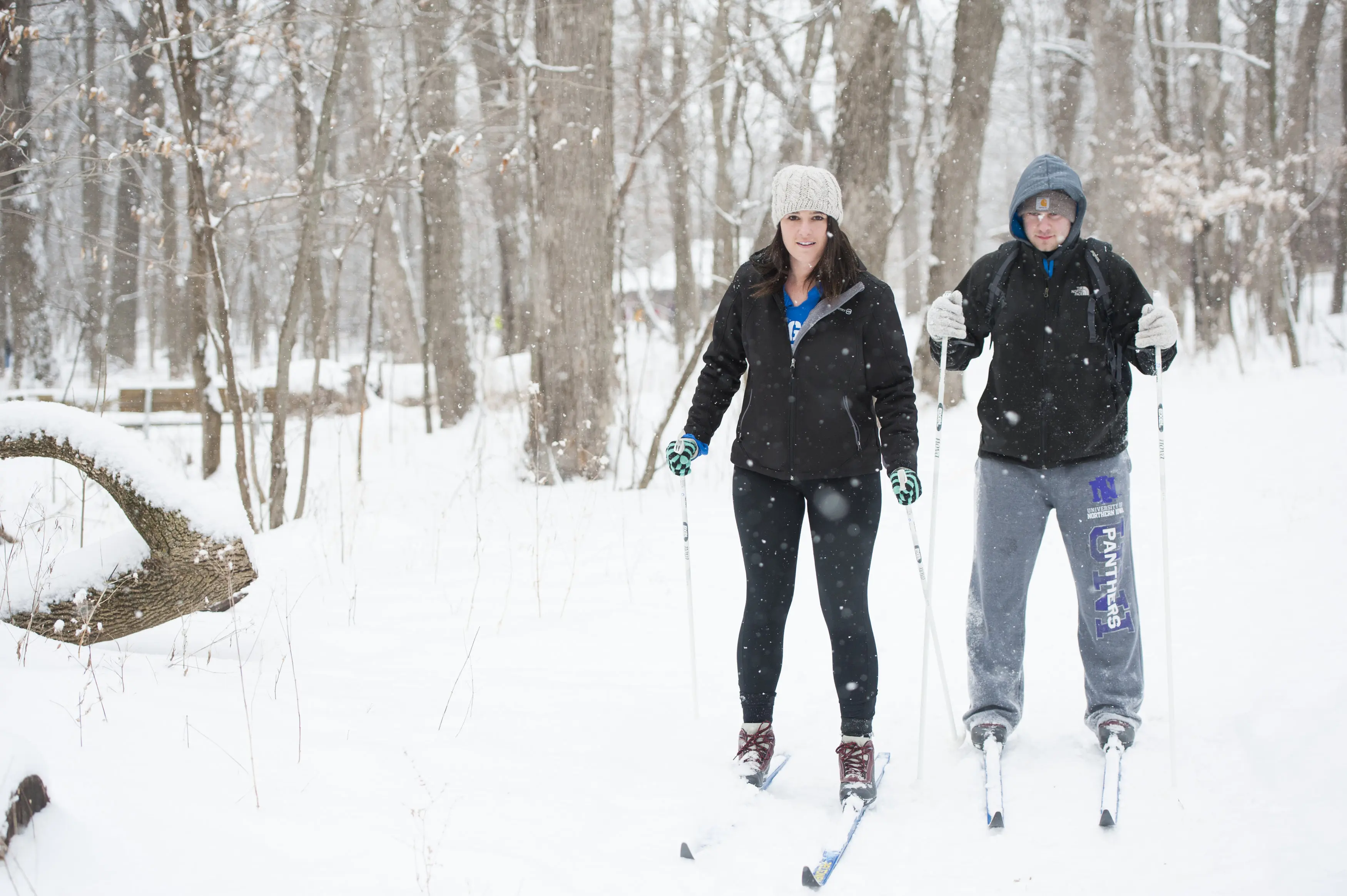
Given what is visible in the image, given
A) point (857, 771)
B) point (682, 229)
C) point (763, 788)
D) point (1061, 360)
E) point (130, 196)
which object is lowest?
point (763, 788)

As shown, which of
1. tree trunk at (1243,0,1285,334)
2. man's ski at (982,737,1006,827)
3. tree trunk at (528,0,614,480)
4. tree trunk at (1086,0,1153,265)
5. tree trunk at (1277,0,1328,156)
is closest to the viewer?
man's ski at (982,737,1006,827)

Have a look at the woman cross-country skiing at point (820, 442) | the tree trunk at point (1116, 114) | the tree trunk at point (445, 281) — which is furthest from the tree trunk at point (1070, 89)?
the woman cross-country skiing at point (820, 442)

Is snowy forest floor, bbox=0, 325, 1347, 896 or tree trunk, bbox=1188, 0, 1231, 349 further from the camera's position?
tree trunk, bbox=1188, 0, 1231, 349

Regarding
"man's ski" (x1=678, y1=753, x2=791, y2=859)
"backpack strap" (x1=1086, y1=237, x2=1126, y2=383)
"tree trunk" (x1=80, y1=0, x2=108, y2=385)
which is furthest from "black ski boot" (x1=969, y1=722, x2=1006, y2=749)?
"tree trunk" (x1=80, y1=0, x2=108, y2=385)

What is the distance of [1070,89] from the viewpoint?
18594mm

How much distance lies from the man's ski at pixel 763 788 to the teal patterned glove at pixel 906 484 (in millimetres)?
1033

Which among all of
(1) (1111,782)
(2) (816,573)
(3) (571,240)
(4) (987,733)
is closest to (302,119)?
(3) (571,240)

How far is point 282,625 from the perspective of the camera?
438cm

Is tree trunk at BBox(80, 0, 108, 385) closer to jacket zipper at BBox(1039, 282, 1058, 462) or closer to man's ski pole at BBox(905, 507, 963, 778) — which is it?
man's ski pole at BBox(905, 507, 963, 778)

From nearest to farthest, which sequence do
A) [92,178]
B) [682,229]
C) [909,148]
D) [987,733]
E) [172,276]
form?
[987,733]
[92,178]
[172,276]
[682,229]
[909,148]

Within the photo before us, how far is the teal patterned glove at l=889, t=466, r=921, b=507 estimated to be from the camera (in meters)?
2.90

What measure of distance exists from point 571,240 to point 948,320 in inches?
201

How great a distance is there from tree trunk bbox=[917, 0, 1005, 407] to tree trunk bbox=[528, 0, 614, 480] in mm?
4405

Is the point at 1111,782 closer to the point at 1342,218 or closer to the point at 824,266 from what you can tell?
the point at 824,266
